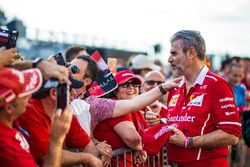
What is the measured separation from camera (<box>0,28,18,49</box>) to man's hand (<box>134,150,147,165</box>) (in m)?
1.61

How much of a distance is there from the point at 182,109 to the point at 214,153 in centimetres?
52

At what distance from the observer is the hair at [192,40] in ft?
15.7

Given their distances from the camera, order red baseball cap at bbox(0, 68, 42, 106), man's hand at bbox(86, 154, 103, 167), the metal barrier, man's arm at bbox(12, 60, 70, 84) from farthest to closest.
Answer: the metal barrier < man's hand at bbox(86, 154, 103, 167) < man's arm at bbox(12, 60, 70, 84) < red baseball cap at bbox(0, 68, 42, 106)

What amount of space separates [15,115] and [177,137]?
199 centimetres

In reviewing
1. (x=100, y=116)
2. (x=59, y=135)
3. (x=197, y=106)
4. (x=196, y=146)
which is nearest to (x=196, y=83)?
(x=197, y=106)

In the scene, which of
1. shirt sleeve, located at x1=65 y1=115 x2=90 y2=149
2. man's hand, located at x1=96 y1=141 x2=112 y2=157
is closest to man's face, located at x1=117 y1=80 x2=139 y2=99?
man's hand, located at x1=96 y1=141 x2=112 y2=157

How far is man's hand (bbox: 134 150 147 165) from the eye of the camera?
474cm

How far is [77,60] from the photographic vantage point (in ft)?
15.9

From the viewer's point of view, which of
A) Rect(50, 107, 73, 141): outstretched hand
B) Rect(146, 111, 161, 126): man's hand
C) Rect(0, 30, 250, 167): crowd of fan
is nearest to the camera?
Rect(50, 107, 73, 141): outstretched hand

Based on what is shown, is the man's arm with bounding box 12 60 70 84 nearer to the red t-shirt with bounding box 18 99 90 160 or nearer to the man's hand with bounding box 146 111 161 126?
the red t-shirt with bounding box 18 99 90 160

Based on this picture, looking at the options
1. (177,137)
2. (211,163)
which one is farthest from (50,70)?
(211,163)

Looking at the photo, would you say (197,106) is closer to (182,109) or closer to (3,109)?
(182,109)

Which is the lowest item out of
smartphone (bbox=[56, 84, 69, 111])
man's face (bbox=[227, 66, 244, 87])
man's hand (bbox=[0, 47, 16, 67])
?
man's face (bbox=[227, 66, 244, 87])

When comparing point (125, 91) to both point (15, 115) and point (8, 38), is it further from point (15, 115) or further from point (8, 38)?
point (15, 115)
